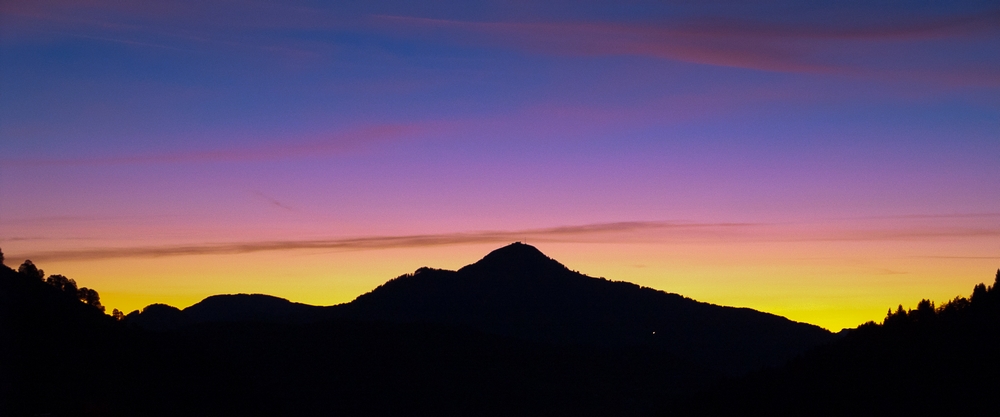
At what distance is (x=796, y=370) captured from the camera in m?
141

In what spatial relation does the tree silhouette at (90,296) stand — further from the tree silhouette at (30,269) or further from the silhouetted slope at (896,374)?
the silhouetted slope at (896,374)

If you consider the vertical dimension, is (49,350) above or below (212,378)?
above

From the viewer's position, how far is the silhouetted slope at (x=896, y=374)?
10838cm

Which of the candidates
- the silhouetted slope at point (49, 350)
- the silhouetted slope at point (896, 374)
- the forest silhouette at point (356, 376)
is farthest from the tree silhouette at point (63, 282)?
the silhouetted slope at point (896, 374)

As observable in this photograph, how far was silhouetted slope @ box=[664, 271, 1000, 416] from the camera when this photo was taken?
356 ft

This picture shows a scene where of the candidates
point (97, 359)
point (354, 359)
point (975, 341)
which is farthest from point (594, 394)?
point (97, 359)

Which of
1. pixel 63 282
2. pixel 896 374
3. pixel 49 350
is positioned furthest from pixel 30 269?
pixel 896 374

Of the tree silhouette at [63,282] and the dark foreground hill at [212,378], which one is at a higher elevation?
the tree silhouette at [63,282]

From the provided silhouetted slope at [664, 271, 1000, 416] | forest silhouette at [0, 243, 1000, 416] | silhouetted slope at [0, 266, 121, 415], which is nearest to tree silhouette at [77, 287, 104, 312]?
forest silhouette at [0, 243, 1000, 416]

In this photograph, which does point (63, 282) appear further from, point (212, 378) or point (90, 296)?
point (212, 378)

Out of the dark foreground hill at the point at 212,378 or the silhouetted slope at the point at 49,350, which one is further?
the dark foreground hill at the point at 212,378

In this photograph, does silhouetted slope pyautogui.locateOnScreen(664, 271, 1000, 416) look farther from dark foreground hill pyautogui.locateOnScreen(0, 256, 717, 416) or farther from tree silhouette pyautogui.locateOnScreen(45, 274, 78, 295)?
tree silhouette pyautogui.locateOnScreen(45, 274, 78, 295)

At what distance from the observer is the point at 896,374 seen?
11962cm

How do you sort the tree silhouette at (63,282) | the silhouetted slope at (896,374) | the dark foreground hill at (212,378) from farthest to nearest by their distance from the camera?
the tree silhouette at (63,282) → the silhouetted slope at (896,374) → the dark foreground hill at (212,378)
